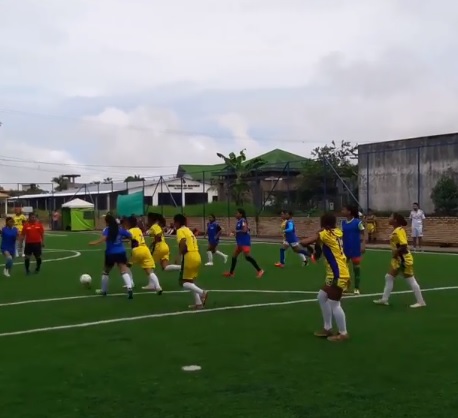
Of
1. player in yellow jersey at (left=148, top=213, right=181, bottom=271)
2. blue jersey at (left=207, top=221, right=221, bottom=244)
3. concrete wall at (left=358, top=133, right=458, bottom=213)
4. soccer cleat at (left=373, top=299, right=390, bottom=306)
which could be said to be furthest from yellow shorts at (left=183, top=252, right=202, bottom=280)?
concrete wall at (left=358, top=133, right=458, bottom=213)

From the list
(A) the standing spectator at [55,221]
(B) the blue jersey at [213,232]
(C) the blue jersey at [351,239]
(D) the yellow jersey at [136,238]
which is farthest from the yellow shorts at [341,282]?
(A) the standing spectator at [55,221]

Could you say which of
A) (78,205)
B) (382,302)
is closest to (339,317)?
(382,302)

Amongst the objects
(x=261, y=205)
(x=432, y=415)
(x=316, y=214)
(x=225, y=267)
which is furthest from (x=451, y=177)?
(x=432, y=415)

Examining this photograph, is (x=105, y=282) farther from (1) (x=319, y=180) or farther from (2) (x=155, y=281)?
(1) (x=319, y=180)

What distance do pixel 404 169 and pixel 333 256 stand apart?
97.9ft

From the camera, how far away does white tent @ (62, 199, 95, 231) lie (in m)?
58.6

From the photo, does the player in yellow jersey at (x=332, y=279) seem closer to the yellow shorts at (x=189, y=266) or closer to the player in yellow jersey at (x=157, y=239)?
the yellow shorts at (x=189, y=266)

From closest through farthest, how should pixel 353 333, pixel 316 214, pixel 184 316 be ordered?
1. pixel 353 333
2. pixel 184 316
3. pixel 316 214

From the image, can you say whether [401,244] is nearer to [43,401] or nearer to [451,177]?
Result: [43,401]

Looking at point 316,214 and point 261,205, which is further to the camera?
point 261,205

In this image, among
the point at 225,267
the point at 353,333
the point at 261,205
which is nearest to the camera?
the point at 353,333

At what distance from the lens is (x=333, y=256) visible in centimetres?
1003

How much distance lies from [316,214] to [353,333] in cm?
2927

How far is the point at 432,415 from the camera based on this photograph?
630cm
